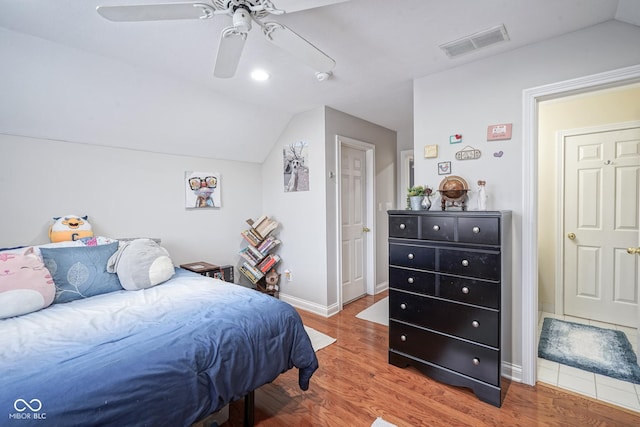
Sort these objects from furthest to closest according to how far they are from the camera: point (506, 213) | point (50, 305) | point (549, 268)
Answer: point (549, 268), point (506, 213), point (50, 305)

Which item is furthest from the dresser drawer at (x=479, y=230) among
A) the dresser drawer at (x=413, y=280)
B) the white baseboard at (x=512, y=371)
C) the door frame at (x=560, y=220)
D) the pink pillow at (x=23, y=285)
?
the pink pillow at (x=23, y=285)

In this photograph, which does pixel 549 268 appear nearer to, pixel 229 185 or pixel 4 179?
pixel 229 185

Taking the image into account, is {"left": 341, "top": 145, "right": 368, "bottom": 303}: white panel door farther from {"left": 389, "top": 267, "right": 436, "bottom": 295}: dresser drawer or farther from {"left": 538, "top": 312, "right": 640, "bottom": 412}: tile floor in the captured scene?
{"left": 538, "top": 312, "right": 640, "bottom": 412}: tile floor

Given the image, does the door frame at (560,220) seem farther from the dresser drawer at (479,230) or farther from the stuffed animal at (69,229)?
the stuffed animal at (69,229)

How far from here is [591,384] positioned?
6.71ft

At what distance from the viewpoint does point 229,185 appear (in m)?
3.70

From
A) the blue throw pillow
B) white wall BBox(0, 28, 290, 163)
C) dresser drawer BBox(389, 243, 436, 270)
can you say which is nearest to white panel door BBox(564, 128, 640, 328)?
dresser drawer BBox(389, 243, 436, 270)

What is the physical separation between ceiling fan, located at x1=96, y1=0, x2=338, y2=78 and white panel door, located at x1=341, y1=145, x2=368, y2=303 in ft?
7.31

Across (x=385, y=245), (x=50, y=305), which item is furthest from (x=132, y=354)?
(x=385, y=245)

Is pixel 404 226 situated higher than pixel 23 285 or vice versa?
pixel 404 226

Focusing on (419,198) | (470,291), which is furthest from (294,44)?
(470,291)

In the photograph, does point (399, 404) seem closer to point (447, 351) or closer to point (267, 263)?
point (447, 351)

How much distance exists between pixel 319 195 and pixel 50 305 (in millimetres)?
2425

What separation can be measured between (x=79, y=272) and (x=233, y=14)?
78.1 inches
